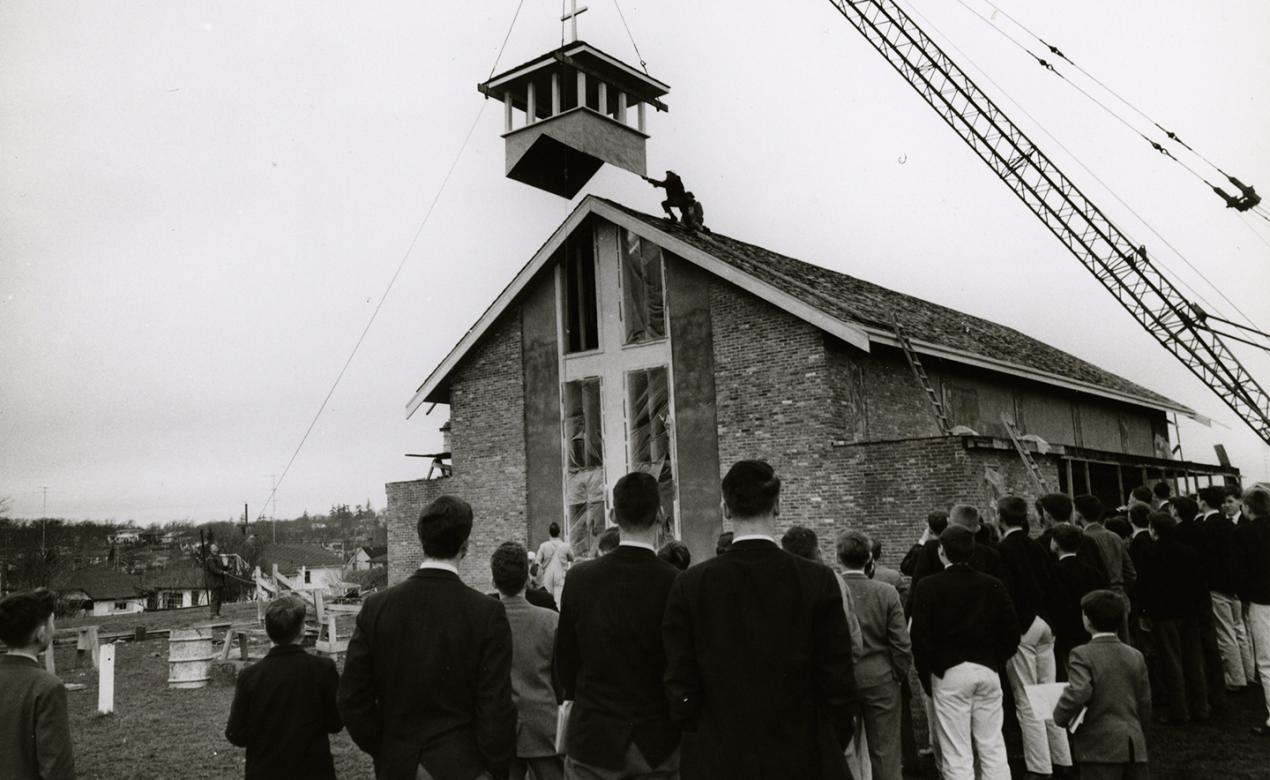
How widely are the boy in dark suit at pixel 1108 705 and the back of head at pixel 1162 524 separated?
4.12 metres

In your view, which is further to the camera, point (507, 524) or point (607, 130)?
point (607, 130)

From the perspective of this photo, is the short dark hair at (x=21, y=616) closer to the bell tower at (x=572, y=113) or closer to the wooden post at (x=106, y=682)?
the wooden post at (x=106, y=682)

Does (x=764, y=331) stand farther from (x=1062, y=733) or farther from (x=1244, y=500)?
(x=1062, y=733)

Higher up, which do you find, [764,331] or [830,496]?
[764,331]

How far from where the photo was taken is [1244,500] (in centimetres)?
955

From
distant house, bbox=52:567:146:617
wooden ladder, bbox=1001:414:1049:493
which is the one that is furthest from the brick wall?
distant house, bbox=52:567:146:617

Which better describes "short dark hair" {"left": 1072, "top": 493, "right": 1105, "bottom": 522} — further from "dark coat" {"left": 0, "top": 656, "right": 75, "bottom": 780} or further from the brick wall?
the brick wall

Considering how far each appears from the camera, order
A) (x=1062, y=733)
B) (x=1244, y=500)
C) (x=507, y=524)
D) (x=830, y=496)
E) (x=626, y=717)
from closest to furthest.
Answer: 1. (x=626, y=717)
2. (x=1062, y=733)
3. (x=1244, y=500)
4. (x=830, y=496)
5. (x=507, y=524)

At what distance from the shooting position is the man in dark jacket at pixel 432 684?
13.7 ft

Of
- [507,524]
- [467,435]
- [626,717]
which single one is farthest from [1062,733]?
[467,435]

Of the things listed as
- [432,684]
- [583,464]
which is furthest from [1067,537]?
[583,464]

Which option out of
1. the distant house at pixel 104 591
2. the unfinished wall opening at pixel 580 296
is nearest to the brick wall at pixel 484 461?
the unfinished wall opening at pixel 580 296

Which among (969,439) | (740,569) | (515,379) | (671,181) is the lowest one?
(740,569)

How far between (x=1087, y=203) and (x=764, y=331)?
24099 mm
